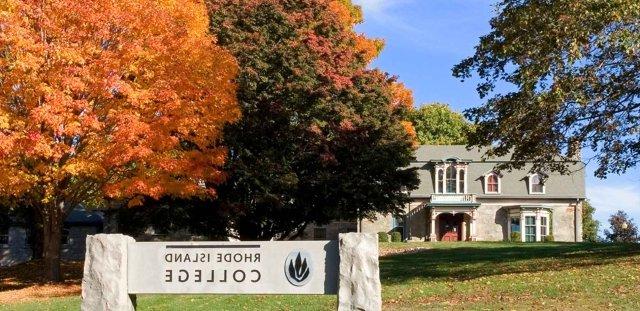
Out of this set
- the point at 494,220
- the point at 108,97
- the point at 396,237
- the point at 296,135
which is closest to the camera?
the point at 108,97

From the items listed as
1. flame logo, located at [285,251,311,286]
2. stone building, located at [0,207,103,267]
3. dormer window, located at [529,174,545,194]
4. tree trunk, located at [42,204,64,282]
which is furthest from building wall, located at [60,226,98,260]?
flame logo, located at [285,251,311,286]

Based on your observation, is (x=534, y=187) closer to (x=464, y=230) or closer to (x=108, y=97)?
(x=464, y=230)

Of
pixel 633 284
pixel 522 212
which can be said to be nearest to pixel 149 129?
pixel 633 284

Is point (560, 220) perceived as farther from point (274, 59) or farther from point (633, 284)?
point (633, 284)

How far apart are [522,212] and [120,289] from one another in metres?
50.1

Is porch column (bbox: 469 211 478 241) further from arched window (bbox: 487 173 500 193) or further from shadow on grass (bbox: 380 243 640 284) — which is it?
shadow on grass (bbox: 380 243 640 284)

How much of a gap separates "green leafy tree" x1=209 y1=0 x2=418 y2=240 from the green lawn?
5251 millimetres

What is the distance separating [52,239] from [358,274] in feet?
64.9

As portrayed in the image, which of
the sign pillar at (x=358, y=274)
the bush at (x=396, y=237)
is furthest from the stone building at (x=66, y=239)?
the sign pillar at (x=358, y=274)

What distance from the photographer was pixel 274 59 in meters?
29.7

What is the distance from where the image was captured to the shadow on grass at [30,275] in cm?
2798

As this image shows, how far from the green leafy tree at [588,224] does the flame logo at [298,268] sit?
6463 centimetres

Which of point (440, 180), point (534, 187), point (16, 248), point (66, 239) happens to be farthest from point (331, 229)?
point (16, 248)

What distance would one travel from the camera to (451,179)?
58719 millimetres
